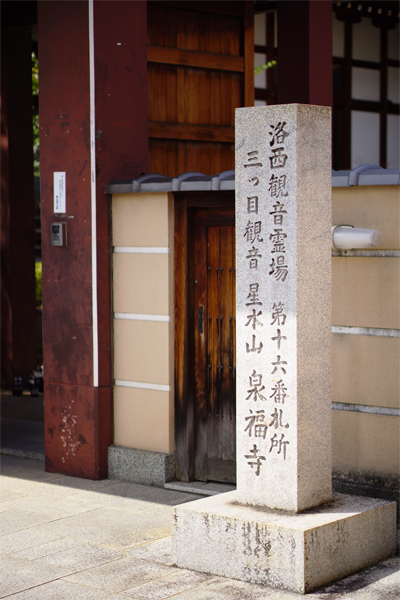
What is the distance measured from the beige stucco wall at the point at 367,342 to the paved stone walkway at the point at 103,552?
91cm

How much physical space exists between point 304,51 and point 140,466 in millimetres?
4657

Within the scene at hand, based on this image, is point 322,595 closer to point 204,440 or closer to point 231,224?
point 204,440

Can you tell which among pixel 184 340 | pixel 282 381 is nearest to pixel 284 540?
pixel 282 381

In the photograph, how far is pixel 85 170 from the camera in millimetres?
7605

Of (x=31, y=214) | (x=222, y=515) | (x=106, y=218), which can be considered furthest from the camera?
(x=31, y=214)

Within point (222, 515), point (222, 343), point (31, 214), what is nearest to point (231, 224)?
point (222, 343)

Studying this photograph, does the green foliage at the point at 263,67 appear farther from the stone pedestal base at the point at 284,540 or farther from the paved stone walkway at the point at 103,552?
the stone pedestal base at the point at 284,540

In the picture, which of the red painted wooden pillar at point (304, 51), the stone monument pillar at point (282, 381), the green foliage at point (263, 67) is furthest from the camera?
the green foliage at point (263, 67)

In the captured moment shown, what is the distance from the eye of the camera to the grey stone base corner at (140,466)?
24.4 feet

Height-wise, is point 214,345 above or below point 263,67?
below

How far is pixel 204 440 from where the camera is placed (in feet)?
24.4

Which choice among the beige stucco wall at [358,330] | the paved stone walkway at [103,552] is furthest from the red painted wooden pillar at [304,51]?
the paved stone walkway at [103,552]

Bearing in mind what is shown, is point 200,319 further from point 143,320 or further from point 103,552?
point 103,552

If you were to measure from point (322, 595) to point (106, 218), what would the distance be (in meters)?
3.78
